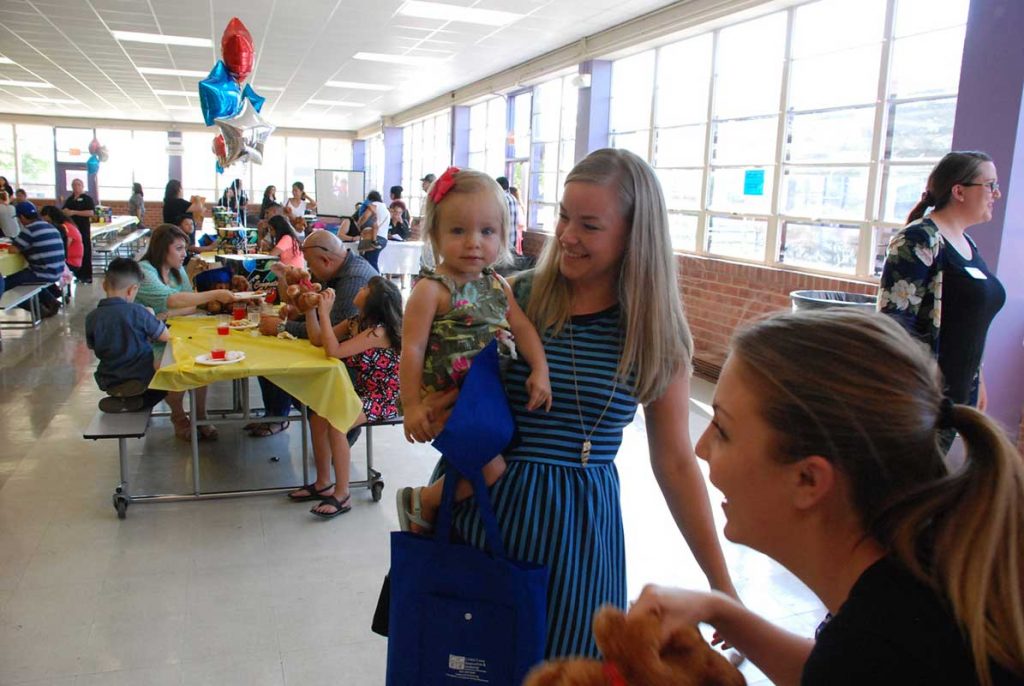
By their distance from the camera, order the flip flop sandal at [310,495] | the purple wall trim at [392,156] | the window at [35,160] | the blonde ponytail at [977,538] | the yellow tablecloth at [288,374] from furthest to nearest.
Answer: the window at [35,160]
the purple wall trim at [392,156]
the flip flop sandal at [310,495]
the yellow tablecloth at [288,374]
the blonde ponytail at [977,538]

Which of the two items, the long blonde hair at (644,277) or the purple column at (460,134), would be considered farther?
the purple column at (460,134)

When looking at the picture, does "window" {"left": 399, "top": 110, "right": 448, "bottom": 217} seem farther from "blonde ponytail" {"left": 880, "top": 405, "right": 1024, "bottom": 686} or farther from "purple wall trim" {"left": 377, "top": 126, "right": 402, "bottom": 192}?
"blonde ponytail" {"left": 880, "top": 405, "right": 1024, "bottom": 686}

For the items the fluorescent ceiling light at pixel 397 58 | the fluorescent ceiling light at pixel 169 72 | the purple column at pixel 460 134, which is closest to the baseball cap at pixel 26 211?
the fluorescent ceiling light at pixel 169 72

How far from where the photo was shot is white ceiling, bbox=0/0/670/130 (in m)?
7.57

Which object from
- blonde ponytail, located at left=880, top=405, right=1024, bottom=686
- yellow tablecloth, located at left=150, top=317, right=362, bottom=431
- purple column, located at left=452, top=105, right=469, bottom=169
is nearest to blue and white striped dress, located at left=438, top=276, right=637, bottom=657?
blonde ponytail, located at left=880, top=405, right=1024, bottom=686

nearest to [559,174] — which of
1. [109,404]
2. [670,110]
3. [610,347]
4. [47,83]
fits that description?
[670,110]

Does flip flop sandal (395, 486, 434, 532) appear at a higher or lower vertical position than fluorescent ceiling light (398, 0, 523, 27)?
lower

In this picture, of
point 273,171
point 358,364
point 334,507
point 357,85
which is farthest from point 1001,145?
point 273,171

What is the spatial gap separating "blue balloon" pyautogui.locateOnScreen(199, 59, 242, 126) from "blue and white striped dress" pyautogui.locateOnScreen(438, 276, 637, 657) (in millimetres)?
5204

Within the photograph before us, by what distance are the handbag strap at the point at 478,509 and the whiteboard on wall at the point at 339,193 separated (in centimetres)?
1665

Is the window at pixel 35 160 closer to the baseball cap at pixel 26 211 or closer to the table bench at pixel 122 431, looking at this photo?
the baseball cap at pixel 26 211

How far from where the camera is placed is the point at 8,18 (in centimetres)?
836

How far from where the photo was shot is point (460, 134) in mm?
13562

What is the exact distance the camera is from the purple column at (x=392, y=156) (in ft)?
58.7
